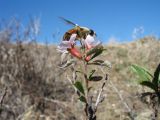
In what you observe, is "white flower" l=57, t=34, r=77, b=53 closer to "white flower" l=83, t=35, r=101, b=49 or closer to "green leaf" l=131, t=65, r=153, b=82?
"white flower" l=83, t=35, r=101, b=49

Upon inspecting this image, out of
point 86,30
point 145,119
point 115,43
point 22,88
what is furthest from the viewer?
point 115,43

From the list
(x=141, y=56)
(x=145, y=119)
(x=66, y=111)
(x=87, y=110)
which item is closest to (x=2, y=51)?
(x=66, y=111)

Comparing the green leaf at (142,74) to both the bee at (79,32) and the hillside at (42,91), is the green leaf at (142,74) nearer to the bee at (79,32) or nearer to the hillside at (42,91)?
the bee at (79,32)

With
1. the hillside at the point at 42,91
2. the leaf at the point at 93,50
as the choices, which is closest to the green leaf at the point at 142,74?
the leaf at the point at 93,50

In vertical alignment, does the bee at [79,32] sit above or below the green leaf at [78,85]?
above

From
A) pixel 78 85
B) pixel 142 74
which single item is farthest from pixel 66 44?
pixel 142 74

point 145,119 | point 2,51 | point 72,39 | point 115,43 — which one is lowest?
point 145,119

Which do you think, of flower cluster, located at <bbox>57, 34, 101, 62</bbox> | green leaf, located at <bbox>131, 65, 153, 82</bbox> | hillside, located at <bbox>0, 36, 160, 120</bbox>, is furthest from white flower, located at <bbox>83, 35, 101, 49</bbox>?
hillside, located at <bbox>0, 36, 160, 120</bbox>

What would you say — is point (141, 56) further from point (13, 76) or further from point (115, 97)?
point (13, 76)
